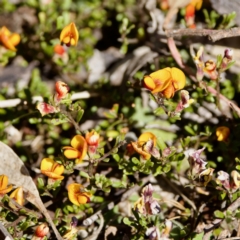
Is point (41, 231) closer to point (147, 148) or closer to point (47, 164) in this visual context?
point (47, 164)

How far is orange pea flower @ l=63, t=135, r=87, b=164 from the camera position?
9.89 ft

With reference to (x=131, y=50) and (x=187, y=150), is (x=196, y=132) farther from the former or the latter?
(x=131, y=50)

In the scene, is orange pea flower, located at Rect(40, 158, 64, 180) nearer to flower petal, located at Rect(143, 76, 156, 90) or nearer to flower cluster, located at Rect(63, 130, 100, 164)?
flower cluster, located at Rect(63, 130, 100, 164)

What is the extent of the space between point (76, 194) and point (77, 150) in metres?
0.28

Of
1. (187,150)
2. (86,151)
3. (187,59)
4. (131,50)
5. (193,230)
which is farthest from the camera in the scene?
(131,50)

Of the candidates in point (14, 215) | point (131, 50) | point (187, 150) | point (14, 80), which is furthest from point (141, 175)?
point (14, 80)

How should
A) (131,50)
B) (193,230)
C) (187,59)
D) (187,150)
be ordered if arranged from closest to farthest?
1. (193,230)
2. (187,150)
3. (187,59)
4. (131,50)

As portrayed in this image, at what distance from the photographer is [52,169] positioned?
3.08 m

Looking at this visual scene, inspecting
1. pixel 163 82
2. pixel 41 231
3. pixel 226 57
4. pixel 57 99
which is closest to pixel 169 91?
pixel 163 82

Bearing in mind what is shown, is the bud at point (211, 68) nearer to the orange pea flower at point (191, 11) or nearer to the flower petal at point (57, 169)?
the orange pea flower at point (191, 11)

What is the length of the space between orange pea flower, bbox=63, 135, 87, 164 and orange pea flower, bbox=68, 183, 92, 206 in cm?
17

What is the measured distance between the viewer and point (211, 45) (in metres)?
4.00

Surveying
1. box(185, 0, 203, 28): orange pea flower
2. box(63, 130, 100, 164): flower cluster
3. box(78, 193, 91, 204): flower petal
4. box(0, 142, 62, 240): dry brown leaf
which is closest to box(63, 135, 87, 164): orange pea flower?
box(63, 130, 100, 164): flower cluster

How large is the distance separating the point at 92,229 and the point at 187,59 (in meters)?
1.57
